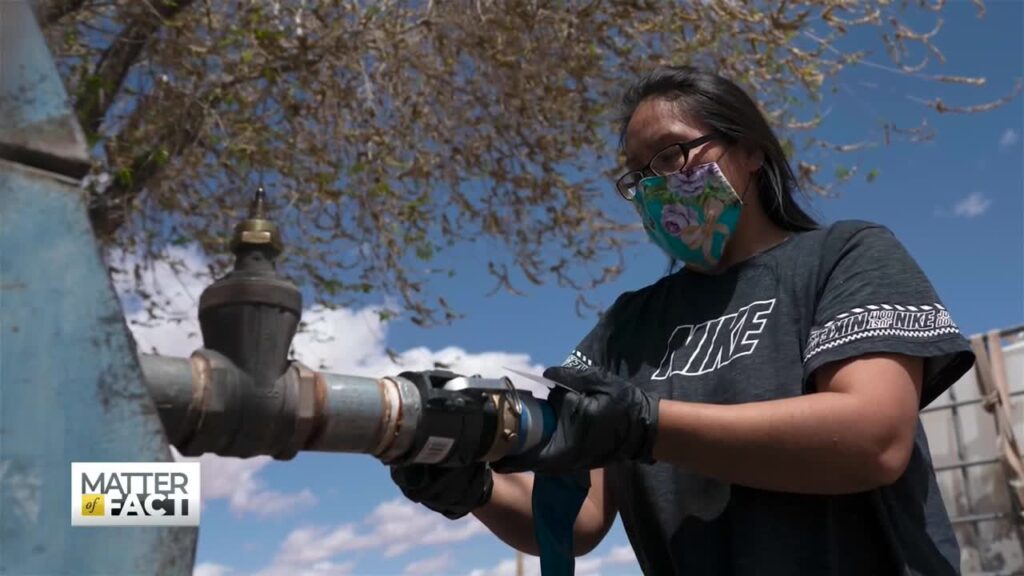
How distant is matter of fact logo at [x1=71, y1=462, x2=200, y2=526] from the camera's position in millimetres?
797

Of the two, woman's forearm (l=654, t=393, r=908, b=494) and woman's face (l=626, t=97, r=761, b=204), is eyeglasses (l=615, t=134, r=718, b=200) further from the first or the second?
woman's forearm (l=654, t=393, r=908, b=494)

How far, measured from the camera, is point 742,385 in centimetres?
176

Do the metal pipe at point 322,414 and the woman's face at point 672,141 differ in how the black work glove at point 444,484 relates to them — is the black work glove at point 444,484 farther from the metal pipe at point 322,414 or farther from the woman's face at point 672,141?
the woman's face at point 672,141

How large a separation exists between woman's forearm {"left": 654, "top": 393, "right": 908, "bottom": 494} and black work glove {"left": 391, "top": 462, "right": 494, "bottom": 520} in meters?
0.29

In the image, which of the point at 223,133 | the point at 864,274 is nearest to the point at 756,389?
the point at 864,274

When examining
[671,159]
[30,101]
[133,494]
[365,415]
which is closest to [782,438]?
[365,415]

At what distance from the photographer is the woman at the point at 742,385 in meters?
1.46

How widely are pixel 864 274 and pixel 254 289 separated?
1.06 meters

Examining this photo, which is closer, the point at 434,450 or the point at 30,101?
the point at 30,101

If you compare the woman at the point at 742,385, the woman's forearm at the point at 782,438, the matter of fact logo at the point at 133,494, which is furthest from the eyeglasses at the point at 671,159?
the matter of fact logo at the point at 133,494

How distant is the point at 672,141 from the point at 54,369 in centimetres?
147

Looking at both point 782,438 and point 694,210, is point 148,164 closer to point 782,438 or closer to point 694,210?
point 694,210

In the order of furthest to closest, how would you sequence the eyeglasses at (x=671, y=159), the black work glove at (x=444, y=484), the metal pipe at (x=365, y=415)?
the eyeglasses at (x=671, y=159)
the black work glove at (x=444, y=484)
the metal pipe at (x=365, y=415)

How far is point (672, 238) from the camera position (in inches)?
82.5
